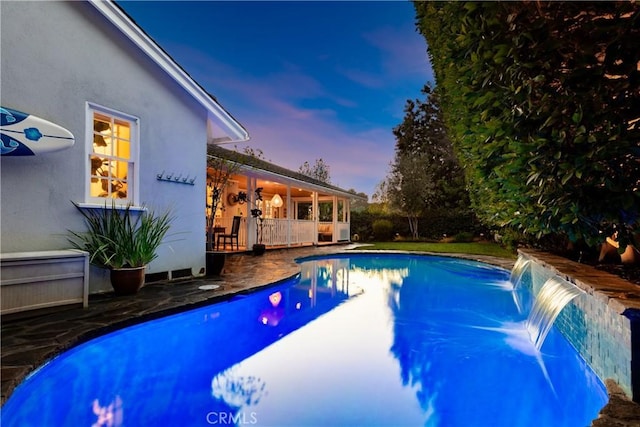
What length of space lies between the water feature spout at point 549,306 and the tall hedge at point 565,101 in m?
1.43

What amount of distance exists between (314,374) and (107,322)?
110 inches

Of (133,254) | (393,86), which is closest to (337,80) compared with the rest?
(393,86)

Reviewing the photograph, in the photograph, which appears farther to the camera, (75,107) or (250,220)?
(250,220)

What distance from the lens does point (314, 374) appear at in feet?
13.0

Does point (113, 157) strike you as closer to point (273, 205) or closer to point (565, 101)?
point (565, 101)

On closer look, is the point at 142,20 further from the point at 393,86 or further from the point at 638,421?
the point at 638,421

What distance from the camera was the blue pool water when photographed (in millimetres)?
3084

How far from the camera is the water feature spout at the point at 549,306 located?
459 centimetres

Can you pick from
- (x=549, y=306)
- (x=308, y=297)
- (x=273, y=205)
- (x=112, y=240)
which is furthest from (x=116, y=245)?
(x=273, y=205)

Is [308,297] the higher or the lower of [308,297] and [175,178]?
the lower

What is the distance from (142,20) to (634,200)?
929 inches

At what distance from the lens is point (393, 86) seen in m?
29.4

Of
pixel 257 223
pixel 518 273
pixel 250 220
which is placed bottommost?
pixel 518 273

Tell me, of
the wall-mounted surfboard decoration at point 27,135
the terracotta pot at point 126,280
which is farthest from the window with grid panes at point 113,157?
the terracotta pot at point 126,280
